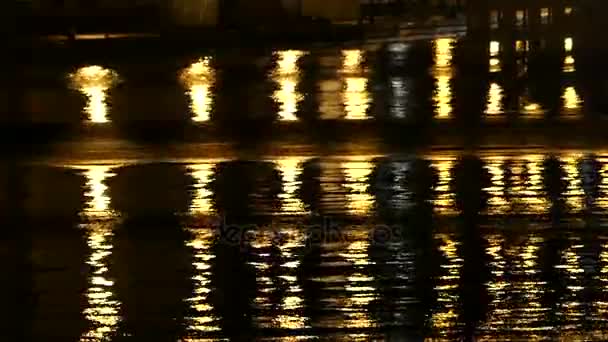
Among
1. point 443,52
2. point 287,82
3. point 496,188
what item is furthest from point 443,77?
point 496,188

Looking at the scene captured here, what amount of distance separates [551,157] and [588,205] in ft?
11.7

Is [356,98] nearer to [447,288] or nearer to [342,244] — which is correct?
[342,244]

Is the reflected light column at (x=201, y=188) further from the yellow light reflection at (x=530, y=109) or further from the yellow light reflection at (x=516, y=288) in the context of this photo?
the yellow light reflection at (x=530, y=109)

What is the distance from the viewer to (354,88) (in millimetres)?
28016

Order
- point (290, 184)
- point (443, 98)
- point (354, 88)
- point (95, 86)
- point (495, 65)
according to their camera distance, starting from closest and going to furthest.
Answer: point (290, 184)
point (443, 98)
point (354, 88)
point (95, 86)
point (495, 65)

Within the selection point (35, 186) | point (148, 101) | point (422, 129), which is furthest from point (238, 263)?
point (148, 101)

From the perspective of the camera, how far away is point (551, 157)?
691 inches

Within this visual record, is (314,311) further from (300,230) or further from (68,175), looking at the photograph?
(68,175)

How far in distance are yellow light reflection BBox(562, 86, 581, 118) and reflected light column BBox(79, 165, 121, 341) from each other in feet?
29.2

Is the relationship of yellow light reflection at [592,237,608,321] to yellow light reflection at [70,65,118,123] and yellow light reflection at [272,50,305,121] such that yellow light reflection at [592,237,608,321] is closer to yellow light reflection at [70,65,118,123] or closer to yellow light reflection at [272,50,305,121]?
yellow light reflection at [272,50,305,121]

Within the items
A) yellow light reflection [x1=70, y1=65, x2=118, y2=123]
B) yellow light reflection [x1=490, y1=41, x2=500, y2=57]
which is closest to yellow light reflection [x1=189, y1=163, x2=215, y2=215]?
yellow light reflection [x1=70, y1=65, x2=118, y2=123]

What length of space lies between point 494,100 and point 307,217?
40.8 ft

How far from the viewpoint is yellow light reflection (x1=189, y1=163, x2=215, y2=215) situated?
14.0 m

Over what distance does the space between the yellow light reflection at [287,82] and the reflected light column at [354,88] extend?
33.6 inches
